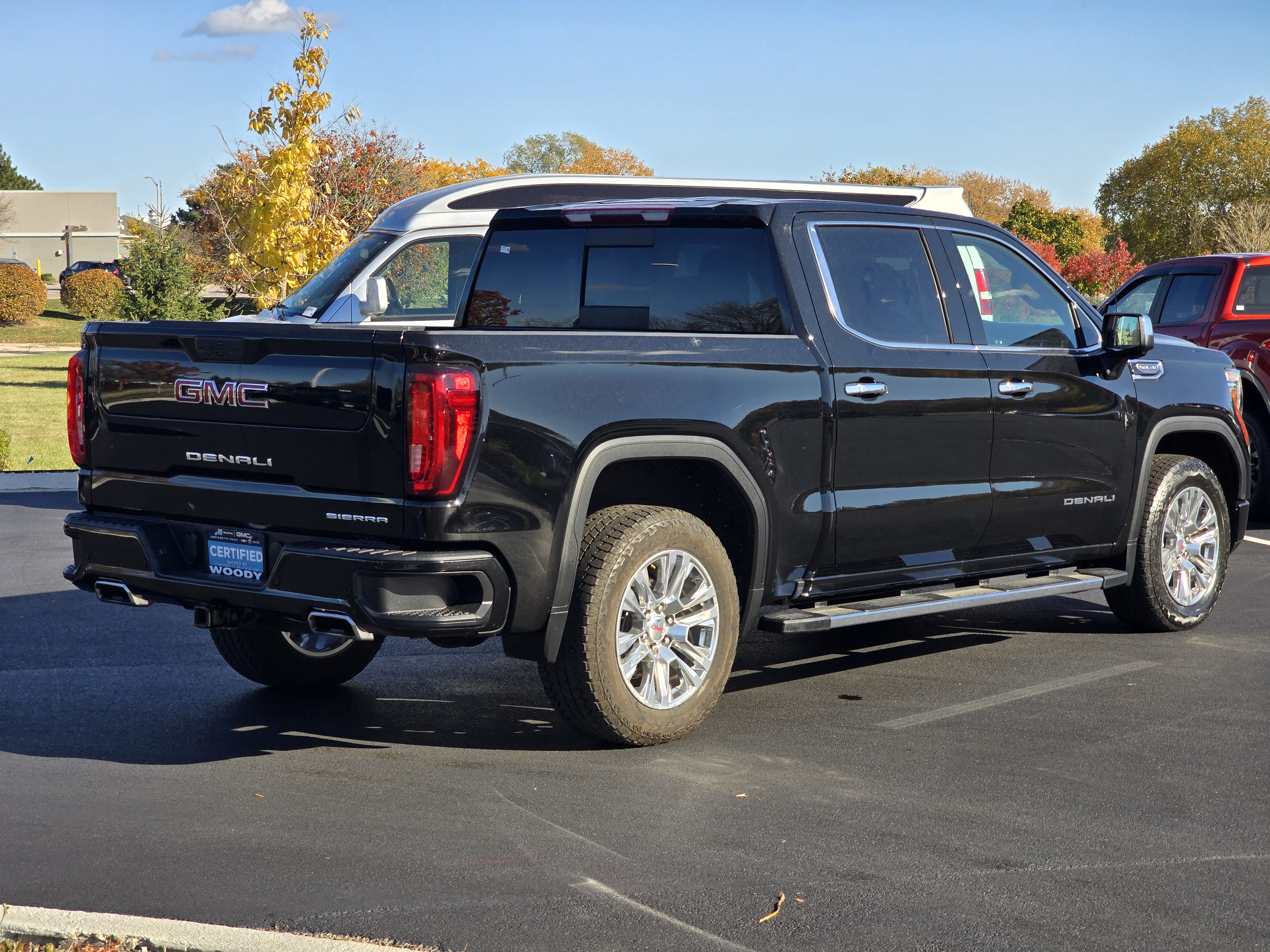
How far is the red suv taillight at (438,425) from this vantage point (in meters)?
4.65

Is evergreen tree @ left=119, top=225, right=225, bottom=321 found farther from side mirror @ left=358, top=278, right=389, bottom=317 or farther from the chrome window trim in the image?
the chrome window trim

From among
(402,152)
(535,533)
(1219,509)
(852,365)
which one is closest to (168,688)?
(535,533)

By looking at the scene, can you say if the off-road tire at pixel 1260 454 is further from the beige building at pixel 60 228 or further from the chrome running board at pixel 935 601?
the beige building at pixel 60 228

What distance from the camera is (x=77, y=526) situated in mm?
5516

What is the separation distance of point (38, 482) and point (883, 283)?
1006 cm

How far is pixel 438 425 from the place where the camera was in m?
4.66

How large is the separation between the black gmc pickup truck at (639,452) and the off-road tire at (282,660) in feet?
0.06

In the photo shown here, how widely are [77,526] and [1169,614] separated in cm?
546

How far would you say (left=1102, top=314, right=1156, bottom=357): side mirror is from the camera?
6777mm

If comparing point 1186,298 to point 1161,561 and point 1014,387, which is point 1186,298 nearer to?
point 1161,561

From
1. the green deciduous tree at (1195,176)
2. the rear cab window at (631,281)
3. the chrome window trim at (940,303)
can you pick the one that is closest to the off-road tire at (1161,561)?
the chrome window trim at (940,303)

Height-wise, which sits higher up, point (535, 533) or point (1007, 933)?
point (535, 533)

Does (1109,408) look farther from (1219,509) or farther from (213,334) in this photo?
(213,334)

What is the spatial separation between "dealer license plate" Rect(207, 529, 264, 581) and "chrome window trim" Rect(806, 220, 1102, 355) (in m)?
2.51
